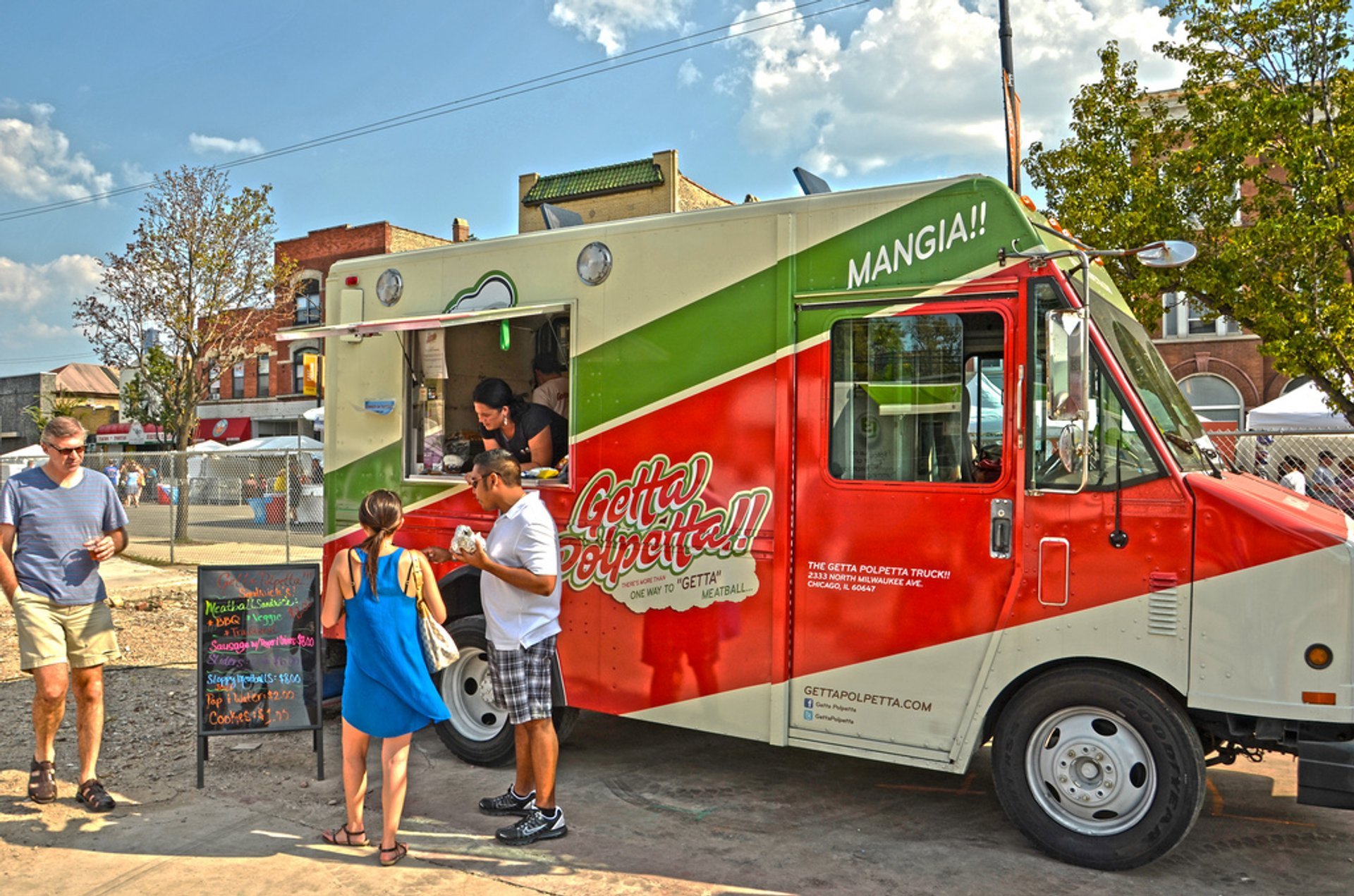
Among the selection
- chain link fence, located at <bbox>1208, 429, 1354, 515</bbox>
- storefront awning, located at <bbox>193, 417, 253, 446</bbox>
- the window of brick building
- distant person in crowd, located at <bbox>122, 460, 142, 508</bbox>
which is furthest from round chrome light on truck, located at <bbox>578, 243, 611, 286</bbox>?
storefront awning, located at <bbox>193, 417, 253, 446</bbox>

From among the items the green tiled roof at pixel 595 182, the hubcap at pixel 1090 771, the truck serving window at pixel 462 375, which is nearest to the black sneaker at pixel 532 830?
the hubcap at pixel 1090 771

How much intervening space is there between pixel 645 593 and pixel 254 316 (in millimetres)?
17875

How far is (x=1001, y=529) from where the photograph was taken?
4.38 meters

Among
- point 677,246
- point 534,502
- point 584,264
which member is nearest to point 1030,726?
point 534,502

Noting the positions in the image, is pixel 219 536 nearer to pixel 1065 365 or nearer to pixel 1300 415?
pixel 1065 365

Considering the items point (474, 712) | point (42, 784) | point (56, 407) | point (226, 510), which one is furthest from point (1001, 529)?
point (56, 407)

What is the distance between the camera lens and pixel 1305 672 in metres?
3.90

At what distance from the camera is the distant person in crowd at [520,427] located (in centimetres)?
588

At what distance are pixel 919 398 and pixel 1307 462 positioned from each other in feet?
23.5

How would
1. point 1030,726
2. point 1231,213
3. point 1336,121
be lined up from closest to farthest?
point 1030,726
point 1336,121
point 1231,213

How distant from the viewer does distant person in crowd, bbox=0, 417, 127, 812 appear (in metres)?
4.96

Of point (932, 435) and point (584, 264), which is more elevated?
point (584, 264)

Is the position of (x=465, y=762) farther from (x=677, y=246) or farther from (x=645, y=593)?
(x=677, y=246)

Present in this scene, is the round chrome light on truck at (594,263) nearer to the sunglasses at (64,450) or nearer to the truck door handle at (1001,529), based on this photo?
the truck door handle at (1001,529)
